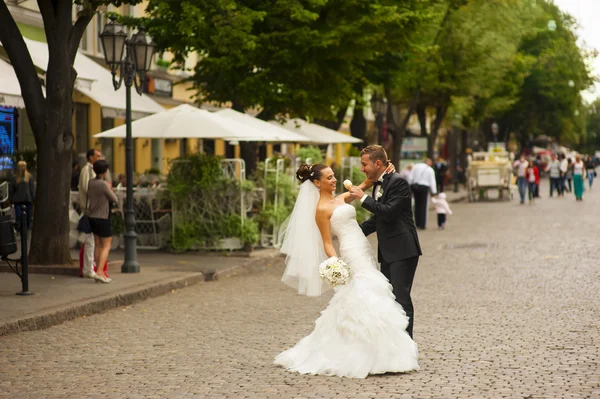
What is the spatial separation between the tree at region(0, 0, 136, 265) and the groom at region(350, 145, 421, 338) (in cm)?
835

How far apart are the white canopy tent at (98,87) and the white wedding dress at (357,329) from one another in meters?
15.0

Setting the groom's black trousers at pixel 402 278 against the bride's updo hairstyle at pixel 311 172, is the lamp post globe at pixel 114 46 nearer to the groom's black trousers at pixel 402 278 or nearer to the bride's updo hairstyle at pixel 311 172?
the bride's updo hairstyle at pixel 311 172

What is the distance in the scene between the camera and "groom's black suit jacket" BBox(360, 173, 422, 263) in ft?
28.6

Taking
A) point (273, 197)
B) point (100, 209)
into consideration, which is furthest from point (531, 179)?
point (100, 209)

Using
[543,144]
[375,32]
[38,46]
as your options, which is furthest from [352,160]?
[543,144]

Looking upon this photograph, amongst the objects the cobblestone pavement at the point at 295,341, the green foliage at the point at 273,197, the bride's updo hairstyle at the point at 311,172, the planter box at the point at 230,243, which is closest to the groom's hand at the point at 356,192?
the bride's updo hairstyle at the point at 311,172

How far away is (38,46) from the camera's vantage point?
83.5 feet

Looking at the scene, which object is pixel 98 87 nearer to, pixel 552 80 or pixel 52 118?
pixel 52 118

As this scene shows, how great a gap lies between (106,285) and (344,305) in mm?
6656

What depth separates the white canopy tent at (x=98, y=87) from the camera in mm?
23469

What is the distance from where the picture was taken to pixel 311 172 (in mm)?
9039

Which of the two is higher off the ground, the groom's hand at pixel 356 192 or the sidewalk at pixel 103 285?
the groom's hand at pixel 356 192

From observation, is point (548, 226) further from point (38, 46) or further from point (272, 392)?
point (272, 392)

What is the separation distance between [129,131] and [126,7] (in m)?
17.5
